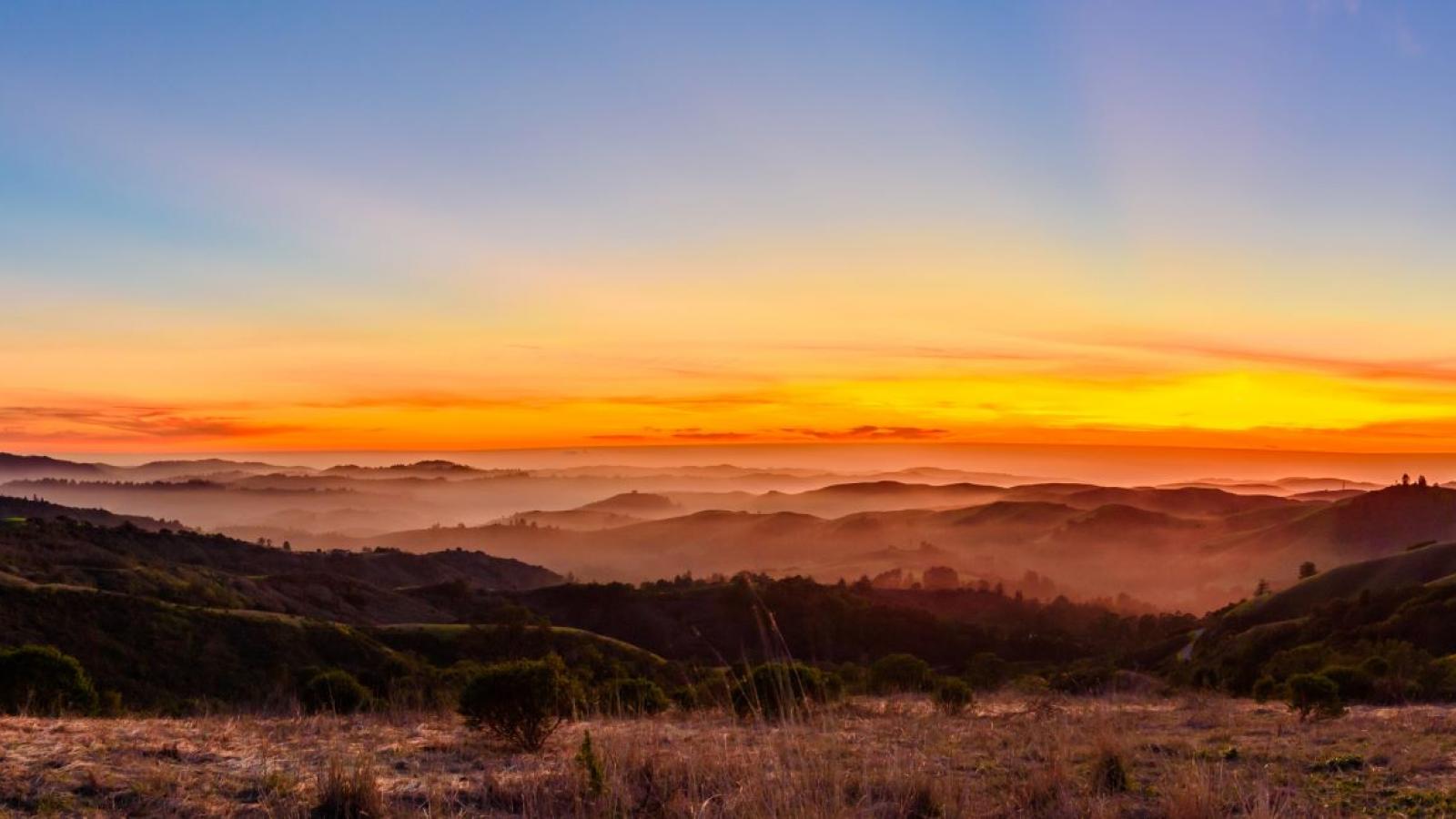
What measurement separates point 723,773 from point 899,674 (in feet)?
81.1

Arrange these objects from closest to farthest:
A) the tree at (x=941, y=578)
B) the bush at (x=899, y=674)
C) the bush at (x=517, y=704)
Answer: the bush at (x=517, y=704)
the bush at (x=899, y=674)
the tree at (x=941, y=578)

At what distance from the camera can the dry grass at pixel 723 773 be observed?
667 centimetres

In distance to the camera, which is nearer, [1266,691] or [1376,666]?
[1266,691]

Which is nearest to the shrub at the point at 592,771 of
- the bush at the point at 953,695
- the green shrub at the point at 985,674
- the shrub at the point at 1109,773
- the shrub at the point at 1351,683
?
the shrub at the point at 1109,773

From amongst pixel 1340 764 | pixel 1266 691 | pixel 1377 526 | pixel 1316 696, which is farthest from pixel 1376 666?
pixel 1377 526

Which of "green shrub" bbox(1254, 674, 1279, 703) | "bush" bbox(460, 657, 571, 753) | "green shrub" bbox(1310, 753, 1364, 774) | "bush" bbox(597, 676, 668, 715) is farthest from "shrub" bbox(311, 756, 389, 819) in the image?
"green shrub" bbox(1254, 674, 1279, 703)

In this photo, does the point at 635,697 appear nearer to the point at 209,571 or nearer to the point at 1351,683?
the point at 1351,683

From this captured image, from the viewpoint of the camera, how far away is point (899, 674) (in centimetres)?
3055

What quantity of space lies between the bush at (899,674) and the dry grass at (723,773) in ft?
57.4

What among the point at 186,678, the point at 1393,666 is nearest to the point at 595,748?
the point at 1393,666

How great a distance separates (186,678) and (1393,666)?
50997mm

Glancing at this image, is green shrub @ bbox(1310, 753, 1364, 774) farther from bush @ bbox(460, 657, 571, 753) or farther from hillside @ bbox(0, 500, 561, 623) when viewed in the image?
hillside @ bbox(0, 500, 561, 623)

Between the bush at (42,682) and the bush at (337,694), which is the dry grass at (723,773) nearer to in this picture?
the bush at (337,694)

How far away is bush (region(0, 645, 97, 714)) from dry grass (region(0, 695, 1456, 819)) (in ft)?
21.2
